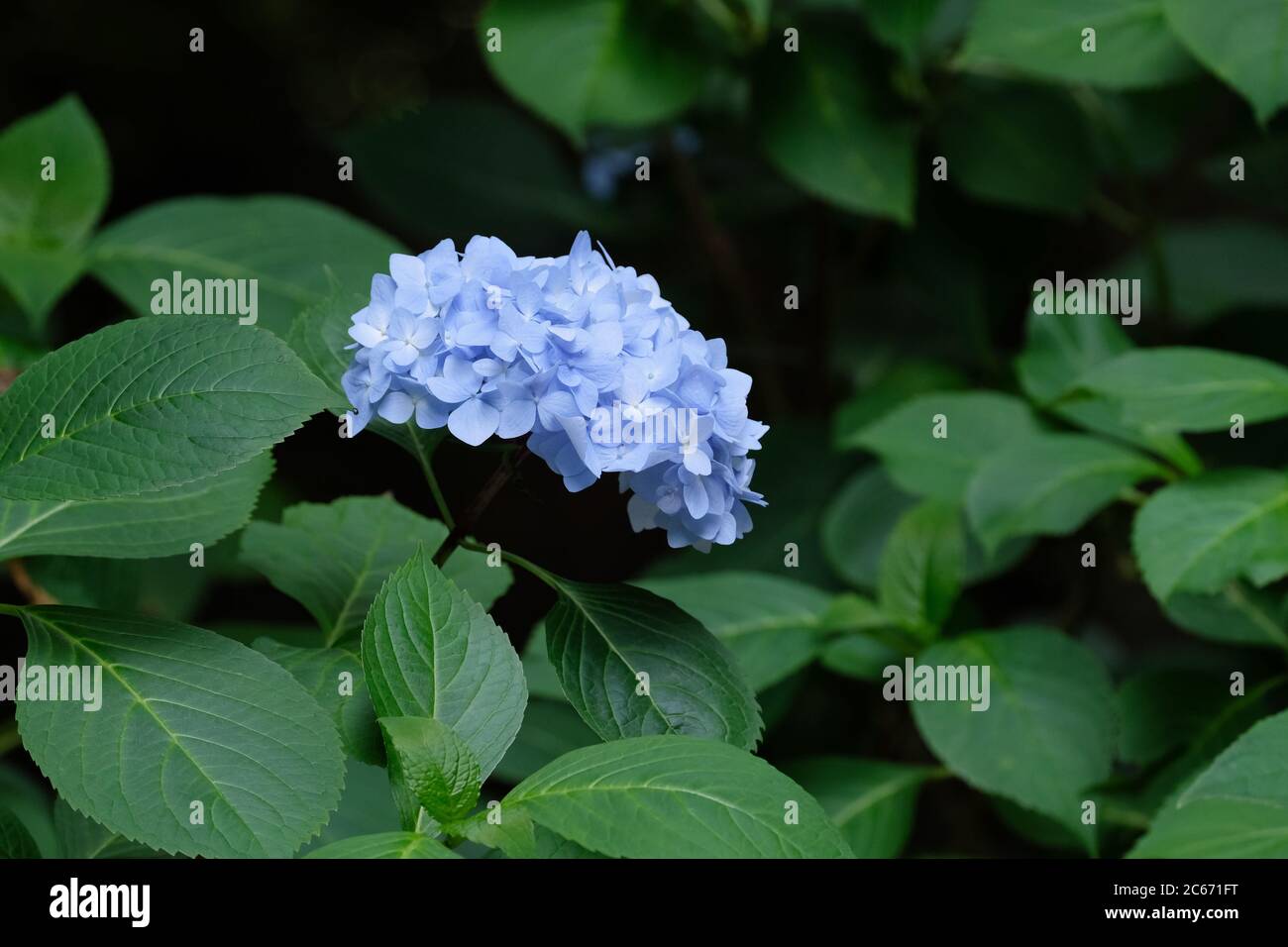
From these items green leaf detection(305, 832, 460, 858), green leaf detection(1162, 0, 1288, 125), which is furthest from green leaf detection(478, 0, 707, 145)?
green leaf detection(305, 832, 460, 858)

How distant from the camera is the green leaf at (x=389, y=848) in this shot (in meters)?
0.45

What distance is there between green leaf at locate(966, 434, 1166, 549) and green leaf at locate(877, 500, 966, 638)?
0.08ft

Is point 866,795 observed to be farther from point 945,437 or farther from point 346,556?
point 346,556

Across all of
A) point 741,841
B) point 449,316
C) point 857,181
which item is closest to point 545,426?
point 449,316

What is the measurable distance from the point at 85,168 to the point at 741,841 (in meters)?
0.95

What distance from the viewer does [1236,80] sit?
3.22 feet

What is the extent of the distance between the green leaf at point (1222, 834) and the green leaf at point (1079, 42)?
71cm

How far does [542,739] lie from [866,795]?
0.24 m

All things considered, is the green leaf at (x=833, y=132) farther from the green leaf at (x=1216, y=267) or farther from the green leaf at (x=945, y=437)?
the green leaf at (x=1216, y=267)

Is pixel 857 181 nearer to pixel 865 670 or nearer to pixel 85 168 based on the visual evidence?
pixel 865 670

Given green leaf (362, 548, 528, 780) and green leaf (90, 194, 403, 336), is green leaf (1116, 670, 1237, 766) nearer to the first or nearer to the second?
green leaf (362, 548, 528, 780)

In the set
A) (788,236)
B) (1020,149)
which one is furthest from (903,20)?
(788,236)

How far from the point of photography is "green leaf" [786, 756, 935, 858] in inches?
35.2

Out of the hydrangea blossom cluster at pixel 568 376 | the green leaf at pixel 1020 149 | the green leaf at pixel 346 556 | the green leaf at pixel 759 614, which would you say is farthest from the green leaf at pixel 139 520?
the green leaf at pixel 1020 149
